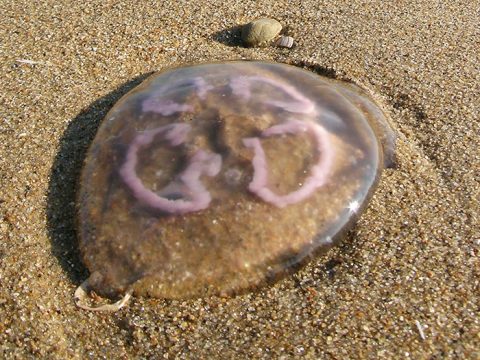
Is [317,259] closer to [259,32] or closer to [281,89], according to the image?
[281,89]

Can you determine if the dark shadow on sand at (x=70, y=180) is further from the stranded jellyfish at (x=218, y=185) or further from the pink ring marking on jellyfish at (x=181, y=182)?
the pink ring marking on jellyfish at (x=181, y=182)

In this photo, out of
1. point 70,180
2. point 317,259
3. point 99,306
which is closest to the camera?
point 99,306

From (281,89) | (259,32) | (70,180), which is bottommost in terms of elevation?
(70,180)

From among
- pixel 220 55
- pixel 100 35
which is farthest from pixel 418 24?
pixel 100 35

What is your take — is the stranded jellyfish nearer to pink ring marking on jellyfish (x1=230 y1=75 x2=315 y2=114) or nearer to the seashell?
pink ring marking on jellyfish (x1=230 y1=75 x2=315 y2=114)

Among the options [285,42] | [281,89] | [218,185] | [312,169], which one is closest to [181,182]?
[218,185]

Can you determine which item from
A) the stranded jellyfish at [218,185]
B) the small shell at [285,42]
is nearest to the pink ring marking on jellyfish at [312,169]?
the stranded jellyfish at [218,185]
